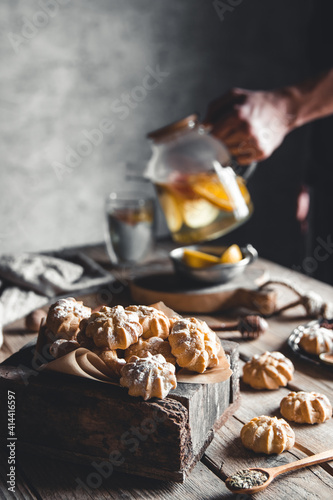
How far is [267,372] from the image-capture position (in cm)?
107

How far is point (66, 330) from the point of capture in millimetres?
916

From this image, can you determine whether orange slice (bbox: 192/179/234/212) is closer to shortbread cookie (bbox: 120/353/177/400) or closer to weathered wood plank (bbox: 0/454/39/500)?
shortbread cookie (bbox: 120/353/177/400)

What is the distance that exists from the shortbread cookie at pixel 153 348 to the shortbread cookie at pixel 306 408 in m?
0.26

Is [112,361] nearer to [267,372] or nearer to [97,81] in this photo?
[267,372]

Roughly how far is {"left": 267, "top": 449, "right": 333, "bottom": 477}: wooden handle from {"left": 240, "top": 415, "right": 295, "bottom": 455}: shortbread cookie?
0.04 metres

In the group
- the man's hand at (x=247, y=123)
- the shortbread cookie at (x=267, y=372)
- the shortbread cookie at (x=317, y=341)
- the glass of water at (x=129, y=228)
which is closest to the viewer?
the shortbread cookie at (x=267, y=372)

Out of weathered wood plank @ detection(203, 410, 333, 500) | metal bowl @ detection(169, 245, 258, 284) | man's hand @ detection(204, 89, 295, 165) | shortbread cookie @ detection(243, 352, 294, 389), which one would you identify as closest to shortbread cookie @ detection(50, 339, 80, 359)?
weathered wood plank @ detection(203, 410, 333, 500)

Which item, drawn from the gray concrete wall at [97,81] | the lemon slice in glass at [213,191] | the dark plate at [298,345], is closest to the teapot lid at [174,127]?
the lemon slice in glass at [213,191]

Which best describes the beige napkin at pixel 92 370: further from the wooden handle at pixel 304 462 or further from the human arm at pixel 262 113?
the human arm at pixel 262 113

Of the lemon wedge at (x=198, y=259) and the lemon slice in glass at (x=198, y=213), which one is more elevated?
the lemon slice in glass at (x=198, y=213)

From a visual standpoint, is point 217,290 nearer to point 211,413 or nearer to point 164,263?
point 164,263

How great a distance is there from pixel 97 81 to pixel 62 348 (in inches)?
63.1

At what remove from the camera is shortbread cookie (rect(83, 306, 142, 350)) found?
2.69 feet

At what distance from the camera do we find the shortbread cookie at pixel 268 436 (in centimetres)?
85
